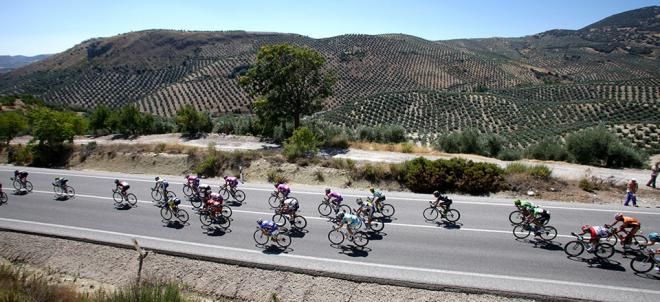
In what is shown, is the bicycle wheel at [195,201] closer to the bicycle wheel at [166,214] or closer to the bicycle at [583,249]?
the bicycle wheel at [166,214]

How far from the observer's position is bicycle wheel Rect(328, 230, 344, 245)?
43.0 ft

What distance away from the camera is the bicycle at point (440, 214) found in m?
14.9

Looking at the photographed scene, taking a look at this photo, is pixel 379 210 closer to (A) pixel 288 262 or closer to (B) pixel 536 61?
(A) pixel 288 262

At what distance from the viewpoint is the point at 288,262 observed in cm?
1166

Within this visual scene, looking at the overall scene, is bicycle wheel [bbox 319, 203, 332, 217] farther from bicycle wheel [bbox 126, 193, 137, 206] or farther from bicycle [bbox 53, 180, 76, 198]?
bicycle [bbox 53, 180, 76, 198]

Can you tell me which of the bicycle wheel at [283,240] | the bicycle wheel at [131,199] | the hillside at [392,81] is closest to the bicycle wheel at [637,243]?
the bicycle wheel at [283,240]

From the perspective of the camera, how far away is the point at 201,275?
11.6 meters

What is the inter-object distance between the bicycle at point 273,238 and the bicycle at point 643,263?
10.3 metres

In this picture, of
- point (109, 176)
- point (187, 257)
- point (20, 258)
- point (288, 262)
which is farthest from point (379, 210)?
point (109, 176)

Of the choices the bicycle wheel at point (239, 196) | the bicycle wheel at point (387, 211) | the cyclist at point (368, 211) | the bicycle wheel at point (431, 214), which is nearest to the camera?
the cyclist at point (368, 211)

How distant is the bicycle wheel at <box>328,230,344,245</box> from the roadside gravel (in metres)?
2.34

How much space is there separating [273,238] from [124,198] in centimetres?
959

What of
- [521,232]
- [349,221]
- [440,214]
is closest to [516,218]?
[521,232]

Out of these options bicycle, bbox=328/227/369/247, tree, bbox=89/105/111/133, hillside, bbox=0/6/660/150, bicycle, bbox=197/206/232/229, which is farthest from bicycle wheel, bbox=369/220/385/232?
tree, bbox=89/105/111/133
